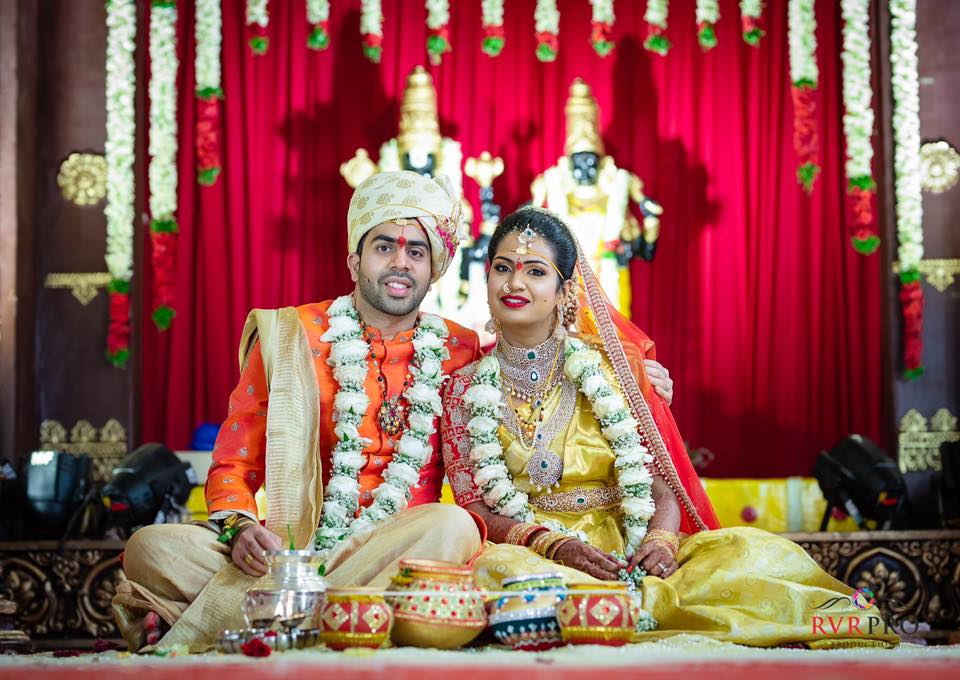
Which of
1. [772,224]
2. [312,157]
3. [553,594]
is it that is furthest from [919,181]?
[553,594]

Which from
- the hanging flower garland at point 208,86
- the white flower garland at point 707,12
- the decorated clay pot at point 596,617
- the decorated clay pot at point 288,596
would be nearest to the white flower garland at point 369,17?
the hanging flower garland at point 208,86

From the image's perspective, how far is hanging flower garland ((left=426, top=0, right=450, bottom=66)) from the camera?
7020mm

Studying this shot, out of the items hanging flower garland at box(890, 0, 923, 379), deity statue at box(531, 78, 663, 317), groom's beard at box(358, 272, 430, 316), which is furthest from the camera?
deity statue at box(531, 78, 663, 317)

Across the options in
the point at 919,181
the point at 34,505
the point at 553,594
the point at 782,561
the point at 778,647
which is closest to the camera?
the point at 553,594

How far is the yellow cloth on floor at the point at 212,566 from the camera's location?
3.05 metres

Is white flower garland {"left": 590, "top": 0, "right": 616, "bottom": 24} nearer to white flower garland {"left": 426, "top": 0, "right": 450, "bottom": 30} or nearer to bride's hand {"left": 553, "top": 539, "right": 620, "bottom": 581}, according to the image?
white flower garland {"left": 426, "top": 0, "right": 450, "bottom": 30}

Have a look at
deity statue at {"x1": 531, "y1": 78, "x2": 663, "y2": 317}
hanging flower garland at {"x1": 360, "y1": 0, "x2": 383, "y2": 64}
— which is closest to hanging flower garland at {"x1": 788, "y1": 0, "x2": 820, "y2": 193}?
deity statue at {"x1": 531, "y1": 78, "x2": 663, "y2": 317}

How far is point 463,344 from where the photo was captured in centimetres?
401

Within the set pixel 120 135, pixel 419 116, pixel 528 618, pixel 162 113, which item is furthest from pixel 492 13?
pixel 528 618

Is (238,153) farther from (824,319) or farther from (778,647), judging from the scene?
(778,647)

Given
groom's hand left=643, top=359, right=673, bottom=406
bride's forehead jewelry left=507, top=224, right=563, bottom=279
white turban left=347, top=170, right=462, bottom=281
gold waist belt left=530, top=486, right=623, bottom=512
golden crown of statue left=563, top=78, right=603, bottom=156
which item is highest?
golden crown of statue left=563, top=78, right=603, bottom=156

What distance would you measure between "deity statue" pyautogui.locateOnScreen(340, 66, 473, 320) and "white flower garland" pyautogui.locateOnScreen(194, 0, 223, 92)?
35.4 inches

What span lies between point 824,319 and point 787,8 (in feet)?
6.16

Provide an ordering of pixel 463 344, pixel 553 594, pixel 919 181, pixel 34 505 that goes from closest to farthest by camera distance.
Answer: pixel 553 594
pixel 463 344
pixel 34 505
pixel 919 181
